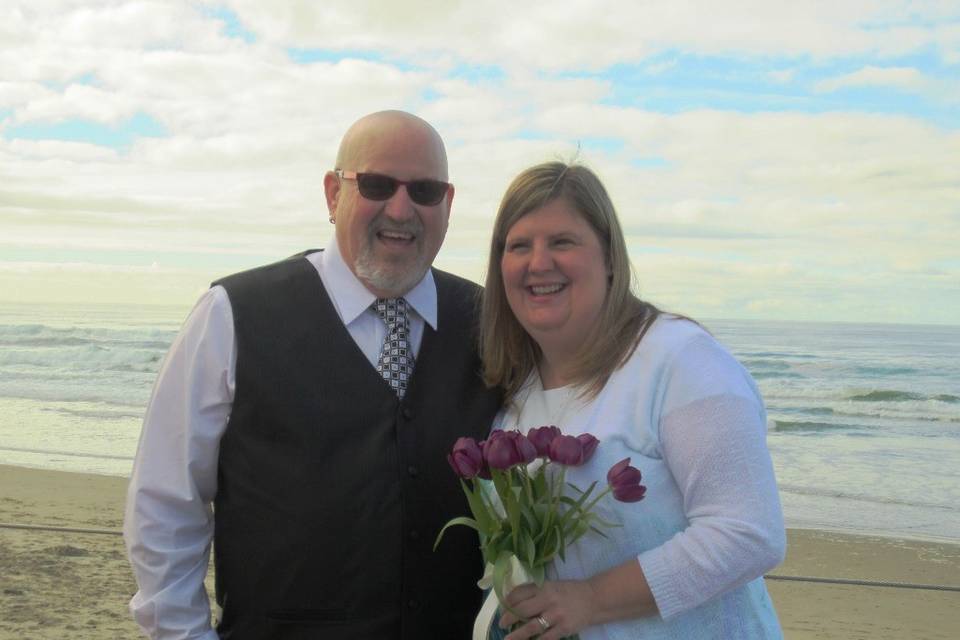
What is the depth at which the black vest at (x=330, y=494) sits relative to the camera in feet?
8.11

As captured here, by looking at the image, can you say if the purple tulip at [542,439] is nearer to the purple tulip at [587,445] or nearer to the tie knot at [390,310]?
the purple tulip at [587,445]

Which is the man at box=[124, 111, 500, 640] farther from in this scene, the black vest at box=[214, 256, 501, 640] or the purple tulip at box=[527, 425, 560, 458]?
the purple tulip at box=[527, 425, 560, 458]

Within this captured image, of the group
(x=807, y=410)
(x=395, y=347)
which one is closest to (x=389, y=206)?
(x=395, y=347)

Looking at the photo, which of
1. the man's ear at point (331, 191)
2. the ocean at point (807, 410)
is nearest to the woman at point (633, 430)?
the man's ear at point (331, 191)

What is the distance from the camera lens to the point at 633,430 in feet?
7.48

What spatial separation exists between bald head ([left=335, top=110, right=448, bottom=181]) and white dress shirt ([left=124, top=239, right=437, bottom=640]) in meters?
0.49

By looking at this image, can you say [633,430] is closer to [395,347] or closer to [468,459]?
[468,459]

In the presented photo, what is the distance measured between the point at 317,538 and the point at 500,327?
27.2 inches

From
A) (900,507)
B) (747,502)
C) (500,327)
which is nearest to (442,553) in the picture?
(500,327)

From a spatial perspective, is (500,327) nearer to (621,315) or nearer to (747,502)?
(621,315)

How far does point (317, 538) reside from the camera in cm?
247

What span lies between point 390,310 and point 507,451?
775 millimetres

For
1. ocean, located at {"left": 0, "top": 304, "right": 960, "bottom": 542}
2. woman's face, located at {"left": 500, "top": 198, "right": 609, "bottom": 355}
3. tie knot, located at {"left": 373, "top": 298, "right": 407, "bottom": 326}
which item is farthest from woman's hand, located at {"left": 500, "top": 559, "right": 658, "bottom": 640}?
ocean, located at {"left": 0, "top": 304, "right": 960, "bottom": 542}

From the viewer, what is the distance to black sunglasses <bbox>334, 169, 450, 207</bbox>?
106 inches
